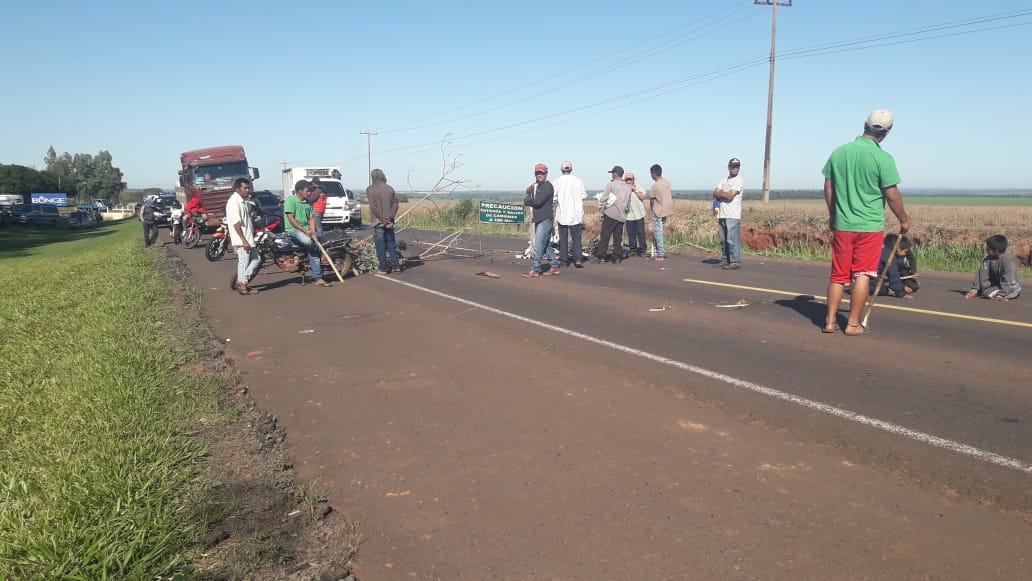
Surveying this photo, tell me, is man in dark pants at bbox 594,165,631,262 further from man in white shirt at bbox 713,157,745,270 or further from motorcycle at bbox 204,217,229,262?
motorcycle at bbox 204,217,229,262

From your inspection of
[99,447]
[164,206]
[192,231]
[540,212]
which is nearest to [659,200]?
[540,212]

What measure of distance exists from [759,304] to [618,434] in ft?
17.1

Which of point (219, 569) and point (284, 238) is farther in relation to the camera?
point (284, 238)

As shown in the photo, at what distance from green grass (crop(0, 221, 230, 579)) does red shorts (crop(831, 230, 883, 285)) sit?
19.9 ft

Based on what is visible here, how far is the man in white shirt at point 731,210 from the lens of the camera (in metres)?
12.4

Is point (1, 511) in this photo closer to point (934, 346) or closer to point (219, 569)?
point (219, 569)

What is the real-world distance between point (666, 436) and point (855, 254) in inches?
152

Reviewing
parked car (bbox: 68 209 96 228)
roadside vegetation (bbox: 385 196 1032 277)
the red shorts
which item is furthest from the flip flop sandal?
parked car (bbox: 68 209 96 228)

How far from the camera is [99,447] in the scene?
422cm

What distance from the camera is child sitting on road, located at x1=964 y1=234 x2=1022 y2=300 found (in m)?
8.72

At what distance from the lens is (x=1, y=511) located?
338 cm

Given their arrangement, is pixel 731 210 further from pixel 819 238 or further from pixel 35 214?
pixel 35 214

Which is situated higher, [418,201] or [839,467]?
[418,201]

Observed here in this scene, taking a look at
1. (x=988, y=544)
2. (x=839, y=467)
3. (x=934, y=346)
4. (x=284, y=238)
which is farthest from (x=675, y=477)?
(x=284, y=238)
